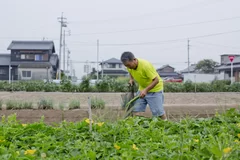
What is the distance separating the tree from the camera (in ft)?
157

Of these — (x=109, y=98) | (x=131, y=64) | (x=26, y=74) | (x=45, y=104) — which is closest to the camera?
(x=131, y=64)

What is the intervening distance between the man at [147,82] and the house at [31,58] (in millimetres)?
28738

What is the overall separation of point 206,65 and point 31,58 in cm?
2638

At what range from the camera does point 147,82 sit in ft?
13.4

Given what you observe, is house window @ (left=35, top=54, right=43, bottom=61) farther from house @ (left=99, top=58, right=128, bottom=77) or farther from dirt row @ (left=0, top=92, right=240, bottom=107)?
dirt row @ (left=0, top=92, right=240, bottom=107)

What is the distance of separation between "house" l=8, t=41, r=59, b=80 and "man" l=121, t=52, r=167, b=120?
28.7m

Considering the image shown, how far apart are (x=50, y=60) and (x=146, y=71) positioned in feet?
110

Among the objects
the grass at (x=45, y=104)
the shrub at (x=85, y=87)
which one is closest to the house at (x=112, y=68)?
the shrub at (x=85, y=87)

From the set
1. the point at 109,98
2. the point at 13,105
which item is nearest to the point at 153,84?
the point at 13,105

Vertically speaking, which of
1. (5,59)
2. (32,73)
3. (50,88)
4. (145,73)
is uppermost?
(5,59)

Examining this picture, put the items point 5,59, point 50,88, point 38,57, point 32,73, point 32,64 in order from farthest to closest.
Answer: point 38,57
point 5,59
point 32,64
point 32,73
point 50,88

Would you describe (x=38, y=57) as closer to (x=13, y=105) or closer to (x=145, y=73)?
(x=13, y=105)

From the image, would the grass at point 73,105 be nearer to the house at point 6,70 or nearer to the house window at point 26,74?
the house window at point 26,74

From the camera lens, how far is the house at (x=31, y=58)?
3256cm
